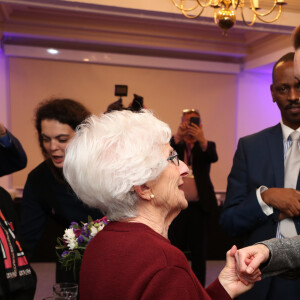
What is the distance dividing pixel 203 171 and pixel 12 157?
2.78 meters

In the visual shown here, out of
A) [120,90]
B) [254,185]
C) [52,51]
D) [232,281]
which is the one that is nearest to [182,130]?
[120,90]

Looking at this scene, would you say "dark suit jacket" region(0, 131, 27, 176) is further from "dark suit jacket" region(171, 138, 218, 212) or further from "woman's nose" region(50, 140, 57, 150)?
"dark suit jacket" region(171, 138, 218, 212)

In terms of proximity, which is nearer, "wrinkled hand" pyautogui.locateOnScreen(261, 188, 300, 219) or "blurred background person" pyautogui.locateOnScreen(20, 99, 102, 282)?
"wrinkled hand" pyautogui.locateOnScreen(261, 188, 300, 219)

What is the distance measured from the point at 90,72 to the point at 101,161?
5765mm

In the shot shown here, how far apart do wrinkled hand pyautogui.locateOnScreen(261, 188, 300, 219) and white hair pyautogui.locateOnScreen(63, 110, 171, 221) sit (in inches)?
26.8

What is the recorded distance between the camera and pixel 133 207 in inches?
50.6

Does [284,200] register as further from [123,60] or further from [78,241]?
[123,60]

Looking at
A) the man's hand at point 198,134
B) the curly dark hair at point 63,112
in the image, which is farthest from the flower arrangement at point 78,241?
the man's hand at point 198,134

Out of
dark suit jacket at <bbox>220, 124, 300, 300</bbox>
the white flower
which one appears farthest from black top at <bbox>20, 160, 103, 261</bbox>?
dark suit jacket at <bbox>220, 124, 300, 300</bbox>

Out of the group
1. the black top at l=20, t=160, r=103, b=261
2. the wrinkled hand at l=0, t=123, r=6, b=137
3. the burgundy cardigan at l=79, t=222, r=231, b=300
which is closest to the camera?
the burgundy cardigan at l=79, t=222, r=231, b=300

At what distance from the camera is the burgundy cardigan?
105 cm

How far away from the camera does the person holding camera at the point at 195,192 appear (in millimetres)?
4613

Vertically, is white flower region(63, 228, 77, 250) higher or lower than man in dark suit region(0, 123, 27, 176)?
lower

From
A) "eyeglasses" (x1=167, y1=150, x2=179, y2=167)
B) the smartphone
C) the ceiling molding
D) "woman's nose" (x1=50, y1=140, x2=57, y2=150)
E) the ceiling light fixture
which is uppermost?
the ceiling light fixture
